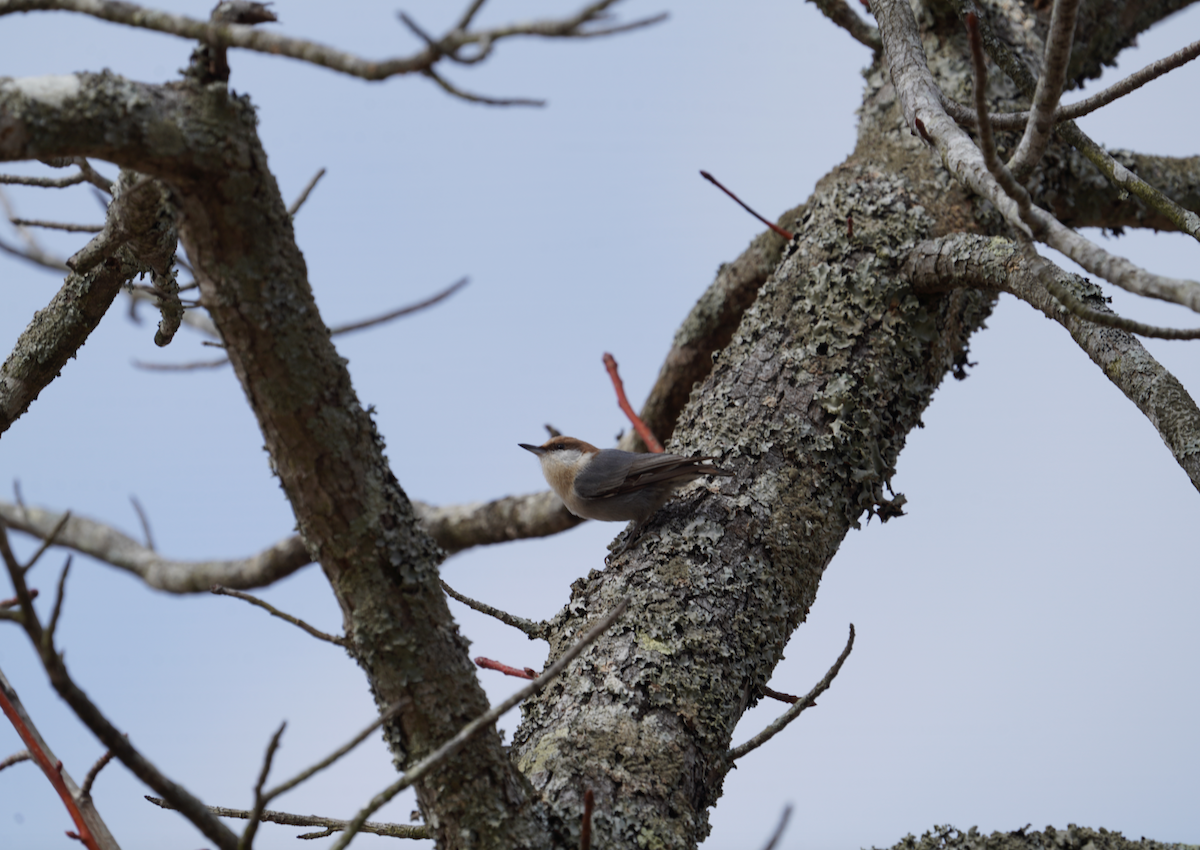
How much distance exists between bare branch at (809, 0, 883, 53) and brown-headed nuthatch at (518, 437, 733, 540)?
5.08 feet

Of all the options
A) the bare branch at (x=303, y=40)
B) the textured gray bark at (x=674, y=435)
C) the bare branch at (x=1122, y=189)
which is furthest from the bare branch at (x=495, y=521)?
the bare branch at (x=303, y=40)

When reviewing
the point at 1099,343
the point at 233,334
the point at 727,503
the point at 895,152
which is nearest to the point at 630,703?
the point at 727,503

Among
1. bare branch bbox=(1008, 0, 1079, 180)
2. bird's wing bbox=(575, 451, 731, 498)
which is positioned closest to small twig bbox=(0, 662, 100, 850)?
bird's wing bbox=(575, 451, 731, 498)

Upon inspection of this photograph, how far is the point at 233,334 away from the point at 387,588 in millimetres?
494

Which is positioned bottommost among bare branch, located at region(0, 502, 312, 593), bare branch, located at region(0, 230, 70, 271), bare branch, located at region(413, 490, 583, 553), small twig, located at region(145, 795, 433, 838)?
small twig, located at region(145, 795, 433, 838)

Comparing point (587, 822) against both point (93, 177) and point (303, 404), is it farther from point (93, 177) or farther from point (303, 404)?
point (93, 177)

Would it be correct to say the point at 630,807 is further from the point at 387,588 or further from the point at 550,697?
the point at 387,588

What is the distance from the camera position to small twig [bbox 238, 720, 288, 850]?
4.06ft

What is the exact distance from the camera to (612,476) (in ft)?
9.96

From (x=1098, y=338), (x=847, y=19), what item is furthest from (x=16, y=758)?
(x=847, y=19)

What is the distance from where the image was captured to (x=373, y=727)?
130cm

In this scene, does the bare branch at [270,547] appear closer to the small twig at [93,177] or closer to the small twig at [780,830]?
the small twig at [93,177]

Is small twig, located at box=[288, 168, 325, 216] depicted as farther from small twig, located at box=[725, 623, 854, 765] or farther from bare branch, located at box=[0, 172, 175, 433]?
small twig, located at box=[725, 623, 854, 765]

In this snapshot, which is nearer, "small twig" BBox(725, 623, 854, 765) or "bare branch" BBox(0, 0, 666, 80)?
"bare branch" BBox(0, 0, 666, 80)
